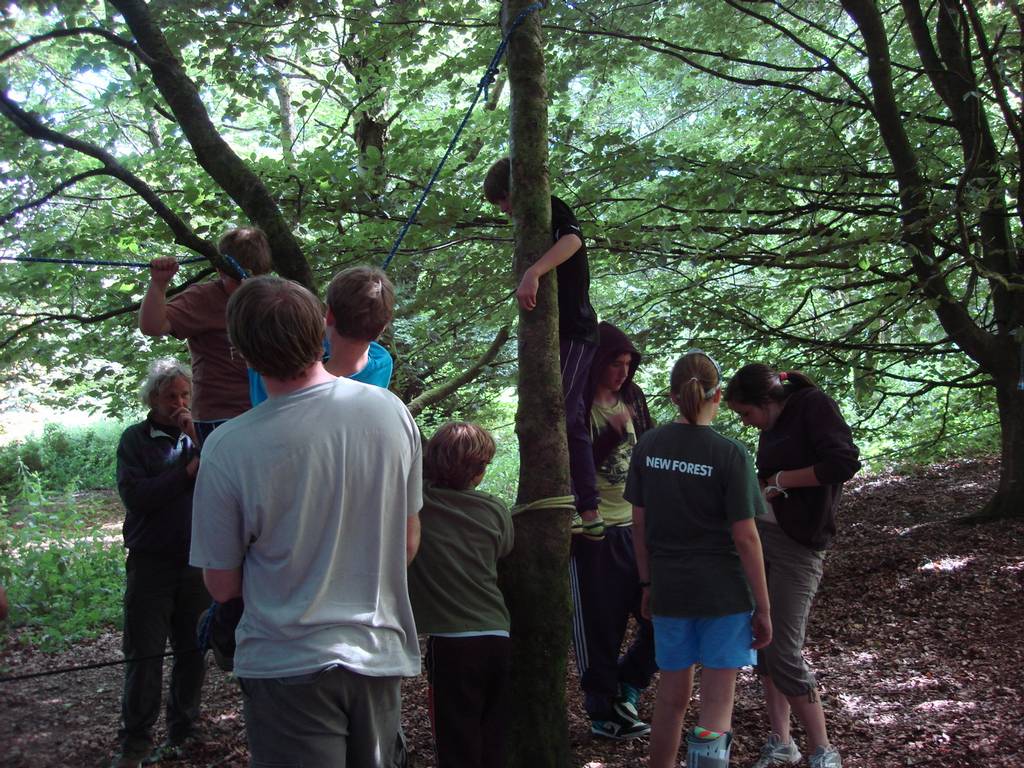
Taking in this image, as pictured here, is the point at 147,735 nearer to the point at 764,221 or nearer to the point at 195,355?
the point at 195,355

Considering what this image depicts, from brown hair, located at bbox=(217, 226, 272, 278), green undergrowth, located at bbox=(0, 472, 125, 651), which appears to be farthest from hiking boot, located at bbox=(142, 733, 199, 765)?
brown hair, located at bbox=(217, 226, 272, 278)

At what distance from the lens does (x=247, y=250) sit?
337 centimetres

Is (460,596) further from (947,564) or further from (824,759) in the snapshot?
(947,564)

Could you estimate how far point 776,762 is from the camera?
355 centimetres

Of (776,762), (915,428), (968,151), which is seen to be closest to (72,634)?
(776,762)

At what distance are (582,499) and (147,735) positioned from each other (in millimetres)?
2230

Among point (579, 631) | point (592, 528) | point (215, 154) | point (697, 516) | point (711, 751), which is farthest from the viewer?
point (579, 631)

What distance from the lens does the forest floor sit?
147 inches

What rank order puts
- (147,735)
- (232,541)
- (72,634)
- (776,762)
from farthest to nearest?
1. (72,634)
2. (147,735)
3. (776,762)
4. (232,541)

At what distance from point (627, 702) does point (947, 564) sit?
320cm

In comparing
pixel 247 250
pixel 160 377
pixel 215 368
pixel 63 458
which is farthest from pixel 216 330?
pixel 63 458

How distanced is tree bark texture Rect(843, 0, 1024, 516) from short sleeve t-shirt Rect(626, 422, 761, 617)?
3608mm

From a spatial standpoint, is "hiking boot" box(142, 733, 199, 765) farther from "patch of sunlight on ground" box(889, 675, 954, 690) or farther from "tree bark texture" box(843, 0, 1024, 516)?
"tree bark texture" box(843, 0, 1024, 516)

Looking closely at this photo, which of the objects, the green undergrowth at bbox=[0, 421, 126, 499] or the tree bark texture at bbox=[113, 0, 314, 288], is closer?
the tree bark texture at bbox=[113, 0, 314, 288]
